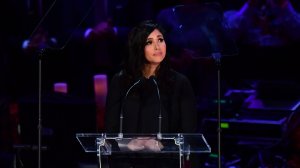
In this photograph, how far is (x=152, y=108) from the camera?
164 inches

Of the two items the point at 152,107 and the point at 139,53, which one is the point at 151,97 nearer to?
the point at 152,107

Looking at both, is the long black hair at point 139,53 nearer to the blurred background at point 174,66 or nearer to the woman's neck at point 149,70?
the woman's neck at point 149,70

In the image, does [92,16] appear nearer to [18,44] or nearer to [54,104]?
[18,44]

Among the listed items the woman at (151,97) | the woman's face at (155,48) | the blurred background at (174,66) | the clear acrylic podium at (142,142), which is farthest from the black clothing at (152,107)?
the clear acrylic podium at (142,142)

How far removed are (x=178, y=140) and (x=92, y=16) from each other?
392 cm

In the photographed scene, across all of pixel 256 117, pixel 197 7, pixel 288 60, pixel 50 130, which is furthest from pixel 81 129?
pixel 288 60

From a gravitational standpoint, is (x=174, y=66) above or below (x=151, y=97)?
above

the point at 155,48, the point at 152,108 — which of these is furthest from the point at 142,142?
the point at 155,48

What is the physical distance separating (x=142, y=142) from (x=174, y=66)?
3.19m

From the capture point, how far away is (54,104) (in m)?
4.67

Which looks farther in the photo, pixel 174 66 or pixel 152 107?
pixel 174 66

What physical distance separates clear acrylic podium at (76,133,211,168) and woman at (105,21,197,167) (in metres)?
0.59

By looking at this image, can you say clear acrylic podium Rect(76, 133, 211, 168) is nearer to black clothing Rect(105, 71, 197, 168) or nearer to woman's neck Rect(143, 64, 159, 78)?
black clothing Rect(105, 71, 197, 168)

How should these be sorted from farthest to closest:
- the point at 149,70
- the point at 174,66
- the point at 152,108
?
the point at 174,66 < the point at 149,70 < the point at 152,108
